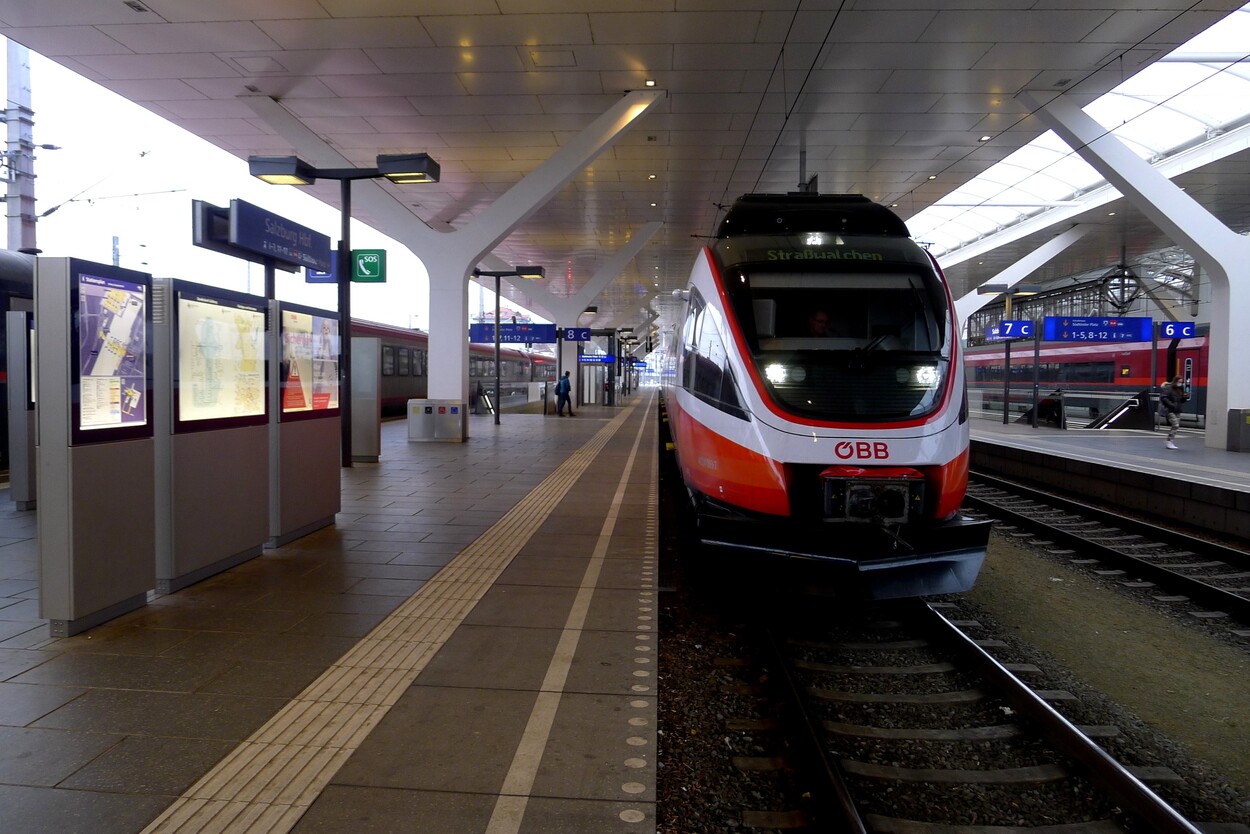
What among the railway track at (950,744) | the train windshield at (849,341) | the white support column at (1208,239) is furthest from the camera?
the white support column at (1208,239)

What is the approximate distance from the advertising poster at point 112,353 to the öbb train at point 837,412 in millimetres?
3531

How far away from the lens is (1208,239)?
14.6 metres

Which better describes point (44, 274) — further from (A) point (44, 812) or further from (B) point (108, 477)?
(A) point (44, 812)

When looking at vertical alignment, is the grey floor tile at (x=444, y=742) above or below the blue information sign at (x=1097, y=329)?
below

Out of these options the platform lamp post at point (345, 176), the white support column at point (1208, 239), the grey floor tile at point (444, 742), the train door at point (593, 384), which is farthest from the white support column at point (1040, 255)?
the grey floor tile at point (444, 742)

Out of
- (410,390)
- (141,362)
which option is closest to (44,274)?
(141,362)

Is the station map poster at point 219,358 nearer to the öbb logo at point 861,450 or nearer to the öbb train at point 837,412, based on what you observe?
the öbb train at point 837,412

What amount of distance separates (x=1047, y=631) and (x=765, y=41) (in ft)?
29.7

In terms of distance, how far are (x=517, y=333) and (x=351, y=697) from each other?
23.9 meters

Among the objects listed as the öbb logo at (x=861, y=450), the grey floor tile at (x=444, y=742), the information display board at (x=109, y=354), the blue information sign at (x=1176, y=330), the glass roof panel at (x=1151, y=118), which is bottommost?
the grey floor tile at (x=444, y=742)

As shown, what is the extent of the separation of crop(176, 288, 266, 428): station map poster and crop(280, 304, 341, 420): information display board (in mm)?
357

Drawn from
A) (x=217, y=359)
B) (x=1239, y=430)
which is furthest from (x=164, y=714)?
(x=1239, y=430)

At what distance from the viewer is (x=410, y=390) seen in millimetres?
24234

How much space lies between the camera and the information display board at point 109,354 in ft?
13.0
